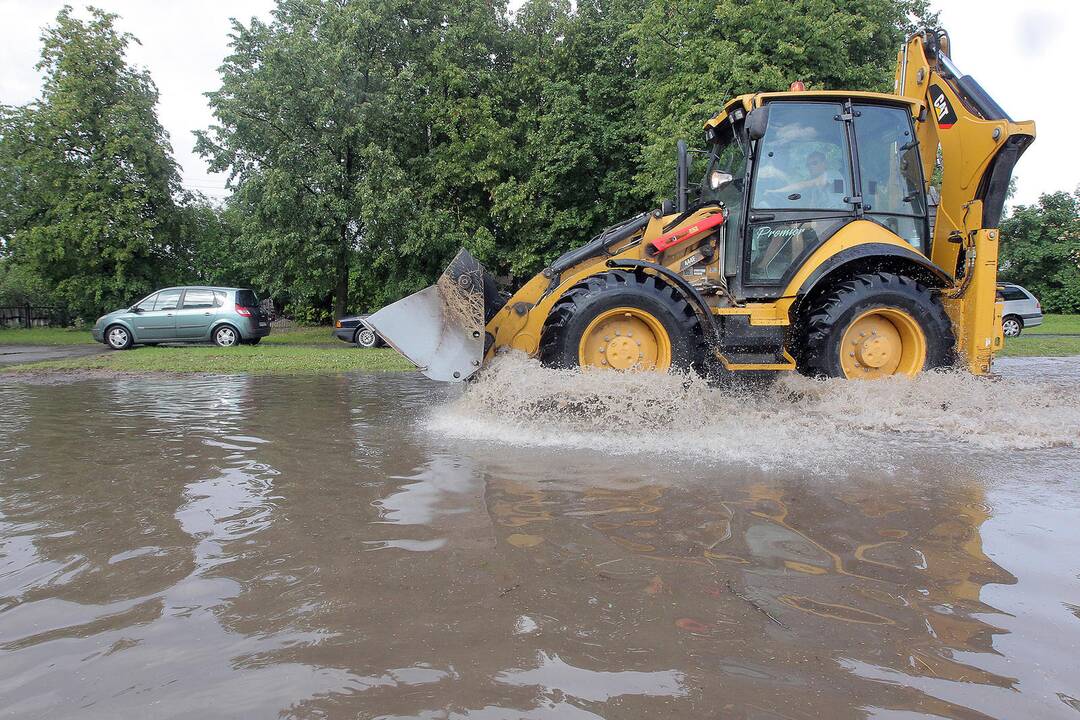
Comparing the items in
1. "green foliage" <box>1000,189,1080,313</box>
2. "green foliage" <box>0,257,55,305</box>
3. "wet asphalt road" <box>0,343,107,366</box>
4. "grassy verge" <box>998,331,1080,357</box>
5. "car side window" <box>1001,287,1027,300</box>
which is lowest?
"wet asphalt road" <box>0,343,107,366</box>

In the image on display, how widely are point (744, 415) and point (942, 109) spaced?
447cm

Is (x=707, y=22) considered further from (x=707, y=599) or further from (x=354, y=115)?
(x=707, y=599)

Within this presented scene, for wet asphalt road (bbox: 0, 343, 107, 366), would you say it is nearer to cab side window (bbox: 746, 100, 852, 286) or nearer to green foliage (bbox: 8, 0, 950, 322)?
green foliage (bbox: 8, 0, 950, 322)

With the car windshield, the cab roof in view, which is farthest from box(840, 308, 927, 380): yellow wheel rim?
the car windshield

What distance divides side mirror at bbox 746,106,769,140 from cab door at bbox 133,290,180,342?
15.9 meters

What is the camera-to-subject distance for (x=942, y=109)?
730cm

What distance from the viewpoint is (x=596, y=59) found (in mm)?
21422

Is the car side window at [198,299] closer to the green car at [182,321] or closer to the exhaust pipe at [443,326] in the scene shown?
the green car at [182,321]

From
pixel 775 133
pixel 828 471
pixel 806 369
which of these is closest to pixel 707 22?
pixel 775 133

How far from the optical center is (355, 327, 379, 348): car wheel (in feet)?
59.3

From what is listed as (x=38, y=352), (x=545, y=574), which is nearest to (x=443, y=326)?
(x=545, y=574)

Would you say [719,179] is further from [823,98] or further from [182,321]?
[182,321]

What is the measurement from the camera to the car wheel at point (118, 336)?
17.0 m

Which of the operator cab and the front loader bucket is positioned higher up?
the operator cab
